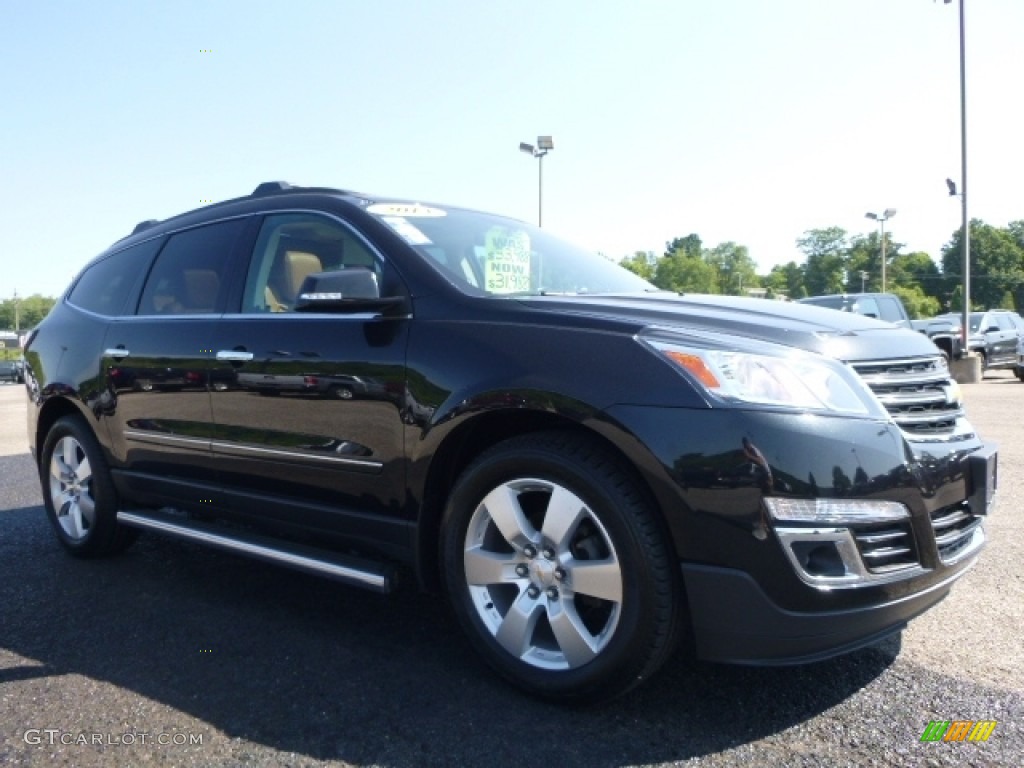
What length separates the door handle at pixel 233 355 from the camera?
3.39m

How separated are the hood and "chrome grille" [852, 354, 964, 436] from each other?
0.13ft

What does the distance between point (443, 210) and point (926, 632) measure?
2566mm

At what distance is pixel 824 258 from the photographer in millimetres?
112062

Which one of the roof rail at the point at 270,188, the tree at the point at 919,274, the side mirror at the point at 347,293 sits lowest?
the side mirror at the point at 347,293

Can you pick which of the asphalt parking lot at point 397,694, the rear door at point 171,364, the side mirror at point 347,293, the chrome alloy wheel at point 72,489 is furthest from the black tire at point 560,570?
the chrome alloy wheel at point 72,489

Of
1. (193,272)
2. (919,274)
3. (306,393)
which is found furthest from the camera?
(919,274)

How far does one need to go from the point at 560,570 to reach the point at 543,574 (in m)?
0.07

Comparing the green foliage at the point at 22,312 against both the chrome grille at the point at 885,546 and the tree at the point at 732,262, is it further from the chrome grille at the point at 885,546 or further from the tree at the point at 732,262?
the chrome grille at the point at 885,546

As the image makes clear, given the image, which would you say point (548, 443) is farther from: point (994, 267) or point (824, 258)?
point (824, 258)

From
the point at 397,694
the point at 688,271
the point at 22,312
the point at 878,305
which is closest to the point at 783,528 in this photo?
the point at 397,694

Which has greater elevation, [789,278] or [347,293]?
[789,278]

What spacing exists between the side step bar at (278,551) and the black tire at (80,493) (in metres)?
0.37

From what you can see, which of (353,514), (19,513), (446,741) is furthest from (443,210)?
(19,513)

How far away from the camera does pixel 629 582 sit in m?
2.37
